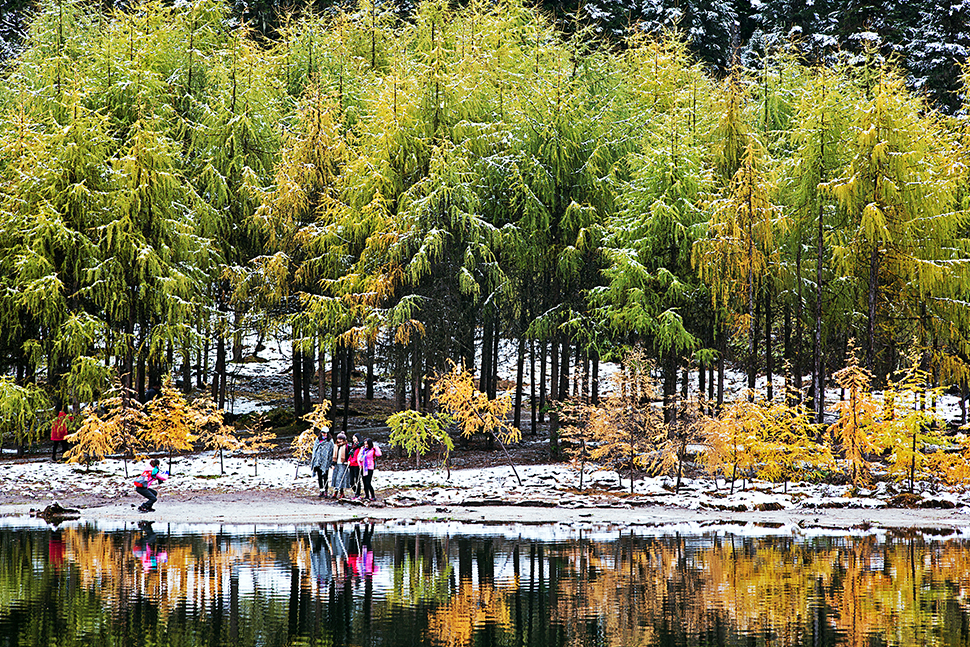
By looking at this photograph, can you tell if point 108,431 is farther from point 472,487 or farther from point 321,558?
point 321,558

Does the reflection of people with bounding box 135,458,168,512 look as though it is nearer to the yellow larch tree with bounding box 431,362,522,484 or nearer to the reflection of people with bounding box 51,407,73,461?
the yellow larch tree with bounding box 431,362,522,484

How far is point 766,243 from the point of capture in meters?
26.3

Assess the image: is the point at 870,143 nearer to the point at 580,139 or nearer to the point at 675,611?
the point at 580,139

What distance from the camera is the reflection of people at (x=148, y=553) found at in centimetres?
1414

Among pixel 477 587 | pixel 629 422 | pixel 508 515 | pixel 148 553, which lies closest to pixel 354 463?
pixel 508 515

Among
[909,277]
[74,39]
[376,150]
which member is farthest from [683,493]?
[74,39]

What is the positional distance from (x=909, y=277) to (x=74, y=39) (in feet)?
93.0

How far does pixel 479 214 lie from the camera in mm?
29203

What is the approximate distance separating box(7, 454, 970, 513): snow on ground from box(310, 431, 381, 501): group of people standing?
72 centimetres

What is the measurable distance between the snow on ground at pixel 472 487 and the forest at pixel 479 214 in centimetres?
262

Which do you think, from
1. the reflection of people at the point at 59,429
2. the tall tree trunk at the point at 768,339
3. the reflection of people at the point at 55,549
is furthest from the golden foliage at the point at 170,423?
the tall tree trunk at the point at 768,339

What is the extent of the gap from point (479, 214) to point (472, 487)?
888 centimetres

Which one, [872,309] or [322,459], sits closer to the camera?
[322,459]

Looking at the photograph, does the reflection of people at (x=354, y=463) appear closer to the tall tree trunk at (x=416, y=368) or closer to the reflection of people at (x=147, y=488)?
the reflection of people at (x=147, y=488)
